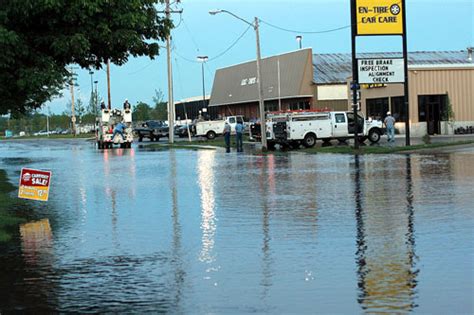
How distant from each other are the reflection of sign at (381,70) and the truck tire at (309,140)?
4.86 meters

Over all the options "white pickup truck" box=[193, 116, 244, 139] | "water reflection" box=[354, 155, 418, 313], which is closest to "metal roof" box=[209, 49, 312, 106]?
"white pickup truck" box=[193, 116, 244, 139]

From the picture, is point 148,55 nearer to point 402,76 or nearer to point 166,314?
point 166,314

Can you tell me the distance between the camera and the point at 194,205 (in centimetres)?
1738

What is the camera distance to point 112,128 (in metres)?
59.3

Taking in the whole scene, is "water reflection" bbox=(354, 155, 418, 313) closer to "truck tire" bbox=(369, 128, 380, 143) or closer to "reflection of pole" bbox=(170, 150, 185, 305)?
"reflection of pole" bbox=(170, 150, 185, 305)

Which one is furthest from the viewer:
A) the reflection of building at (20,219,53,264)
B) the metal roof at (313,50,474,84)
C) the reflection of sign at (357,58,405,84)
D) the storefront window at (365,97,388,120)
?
the metal roof at (313,50,474,84)

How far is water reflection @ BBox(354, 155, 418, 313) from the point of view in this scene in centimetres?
803

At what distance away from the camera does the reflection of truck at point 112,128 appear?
5853cm

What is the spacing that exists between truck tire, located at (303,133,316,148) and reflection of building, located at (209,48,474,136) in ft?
19.9

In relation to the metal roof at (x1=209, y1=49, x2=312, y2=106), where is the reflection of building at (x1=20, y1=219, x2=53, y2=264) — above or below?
below

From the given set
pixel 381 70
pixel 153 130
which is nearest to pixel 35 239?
pixel 381 70

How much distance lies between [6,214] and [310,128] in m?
31.3

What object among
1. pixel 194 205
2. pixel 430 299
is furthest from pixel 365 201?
pixel 430 299

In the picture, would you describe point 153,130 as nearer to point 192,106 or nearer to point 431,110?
point 431,110
